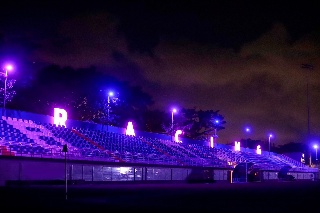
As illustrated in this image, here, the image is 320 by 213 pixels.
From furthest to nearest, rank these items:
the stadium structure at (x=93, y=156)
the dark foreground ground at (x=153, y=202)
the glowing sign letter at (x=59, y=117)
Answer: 1. the glowing sign letter at (x=59, y=117)
2. the stadium structure at (x=93, y=156)
3. the dark foreground ground at (x=153, y=202)

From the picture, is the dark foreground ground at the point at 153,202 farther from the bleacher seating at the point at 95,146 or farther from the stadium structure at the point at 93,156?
the bleacher seating at the point at 95,146

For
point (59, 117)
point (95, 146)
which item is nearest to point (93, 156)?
point (95, 146)

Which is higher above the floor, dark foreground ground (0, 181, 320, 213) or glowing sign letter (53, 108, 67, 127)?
glowing sign letter (53, 108, 67, 127)

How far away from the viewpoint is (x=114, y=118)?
84625mm

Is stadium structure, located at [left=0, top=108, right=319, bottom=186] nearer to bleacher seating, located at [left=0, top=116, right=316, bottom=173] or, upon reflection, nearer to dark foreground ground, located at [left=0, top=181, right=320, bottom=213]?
bleacher seating, located at [left=0, top=116, right=316, bottom=173]

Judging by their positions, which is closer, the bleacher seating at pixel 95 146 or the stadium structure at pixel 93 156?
the stadium structure at pixel 93 156

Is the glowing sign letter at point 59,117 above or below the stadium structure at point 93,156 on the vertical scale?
above

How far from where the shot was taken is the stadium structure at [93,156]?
34.9 m

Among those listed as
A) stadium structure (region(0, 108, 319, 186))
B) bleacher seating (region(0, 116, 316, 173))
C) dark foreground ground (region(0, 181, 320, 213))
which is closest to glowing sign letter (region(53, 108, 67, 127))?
stadium structure (region(0, 108, 319, 186))

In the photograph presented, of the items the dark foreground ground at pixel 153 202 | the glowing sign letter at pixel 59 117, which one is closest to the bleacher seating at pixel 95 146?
the glowing sign letter at pixel 59 117

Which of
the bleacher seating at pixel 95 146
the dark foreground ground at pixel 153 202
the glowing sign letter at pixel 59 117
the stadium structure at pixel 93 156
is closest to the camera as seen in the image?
the dark foreground ground at pixel 153 202

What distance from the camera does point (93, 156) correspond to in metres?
Answer: 42.4

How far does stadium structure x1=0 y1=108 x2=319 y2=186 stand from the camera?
34.9 m

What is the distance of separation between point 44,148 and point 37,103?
118 feet
